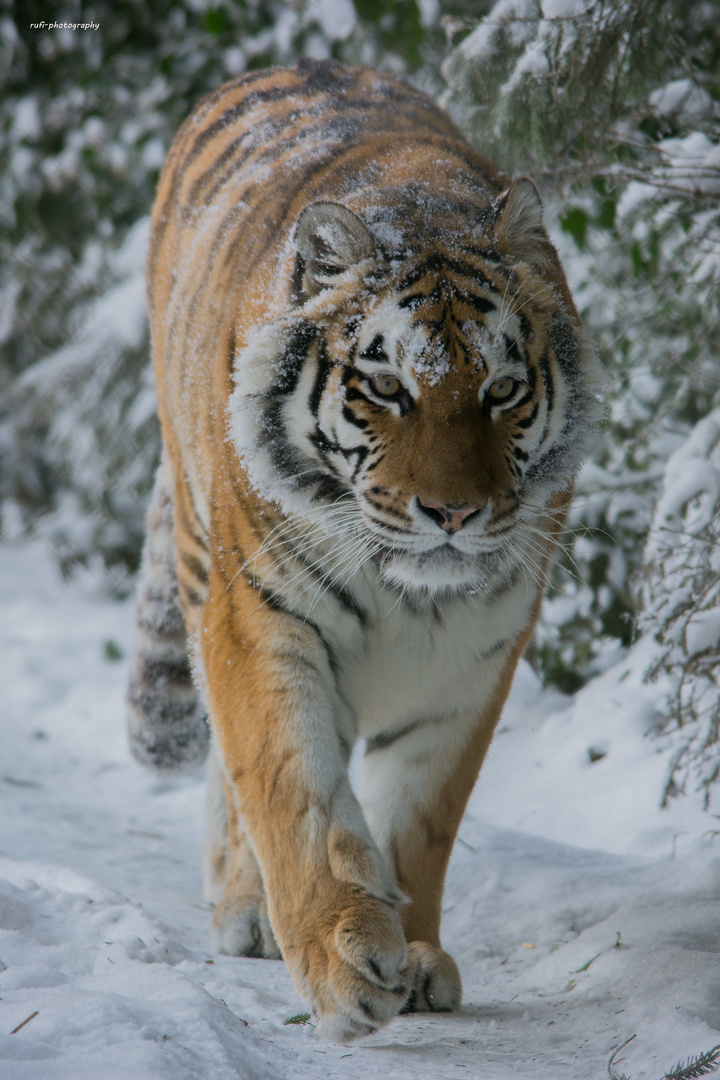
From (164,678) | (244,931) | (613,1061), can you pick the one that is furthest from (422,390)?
(164,678)

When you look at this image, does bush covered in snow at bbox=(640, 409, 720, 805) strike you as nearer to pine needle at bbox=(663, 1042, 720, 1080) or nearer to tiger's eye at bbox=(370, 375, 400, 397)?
tiger's eye at bbox=(370, 375, 400, 397)

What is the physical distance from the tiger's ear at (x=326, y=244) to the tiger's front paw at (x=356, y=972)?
1141 mm

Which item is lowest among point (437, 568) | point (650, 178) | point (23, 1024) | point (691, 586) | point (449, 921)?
point (449, 921)

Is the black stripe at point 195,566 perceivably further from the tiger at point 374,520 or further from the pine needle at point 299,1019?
the pine needle at point 299,1019

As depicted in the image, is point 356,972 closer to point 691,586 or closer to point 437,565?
point 437,565

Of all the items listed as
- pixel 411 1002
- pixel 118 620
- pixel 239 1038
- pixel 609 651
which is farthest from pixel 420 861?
pixel 118 620

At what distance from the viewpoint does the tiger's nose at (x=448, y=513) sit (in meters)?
1.96

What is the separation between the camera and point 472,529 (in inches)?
79.0

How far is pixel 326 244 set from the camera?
A: 2.10m

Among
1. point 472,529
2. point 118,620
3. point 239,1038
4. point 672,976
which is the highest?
point 472,529

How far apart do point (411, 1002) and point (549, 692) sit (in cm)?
235

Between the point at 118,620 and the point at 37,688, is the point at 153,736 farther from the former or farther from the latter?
the point at 118,620

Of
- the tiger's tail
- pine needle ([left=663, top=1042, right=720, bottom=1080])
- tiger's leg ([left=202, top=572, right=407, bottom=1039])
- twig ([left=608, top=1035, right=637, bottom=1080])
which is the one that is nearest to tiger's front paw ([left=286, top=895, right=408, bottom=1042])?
tiger's leg ([left=202, top=572, right=407, bottom=1039])

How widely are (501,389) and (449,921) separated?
1483 millimetres
